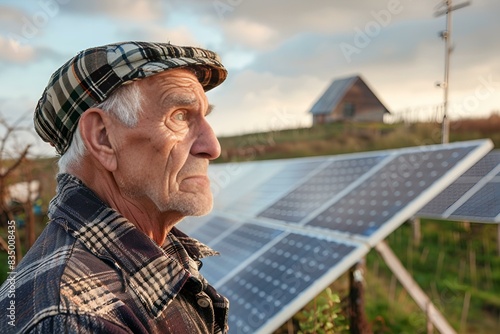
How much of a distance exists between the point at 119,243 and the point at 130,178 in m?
0.24

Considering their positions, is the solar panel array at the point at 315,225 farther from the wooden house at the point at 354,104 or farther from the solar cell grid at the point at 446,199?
the wooden house at the point at 354,104

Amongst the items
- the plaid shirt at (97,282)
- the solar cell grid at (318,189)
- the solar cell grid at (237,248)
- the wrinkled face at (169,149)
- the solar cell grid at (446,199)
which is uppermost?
the wrinkled face at (169,149)

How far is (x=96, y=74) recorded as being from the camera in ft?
5.18

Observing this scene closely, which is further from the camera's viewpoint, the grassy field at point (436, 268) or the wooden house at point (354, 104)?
the wooden house at point (354, 104)

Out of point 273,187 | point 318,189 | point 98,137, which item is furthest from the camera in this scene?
point 273,187

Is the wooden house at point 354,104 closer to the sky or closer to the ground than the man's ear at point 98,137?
closer to the ground

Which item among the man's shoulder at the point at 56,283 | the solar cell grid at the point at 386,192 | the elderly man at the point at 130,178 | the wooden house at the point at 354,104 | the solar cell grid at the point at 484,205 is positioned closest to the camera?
the man's shoulder at the point at 56,283

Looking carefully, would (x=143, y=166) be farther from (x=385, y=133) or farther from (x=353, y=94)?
(x=353, y=94)

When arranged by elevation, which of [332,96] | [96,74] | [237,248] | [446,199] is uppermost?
[96,74]

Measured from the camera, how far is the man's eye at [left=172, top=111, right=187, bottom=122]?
1702 millimetres

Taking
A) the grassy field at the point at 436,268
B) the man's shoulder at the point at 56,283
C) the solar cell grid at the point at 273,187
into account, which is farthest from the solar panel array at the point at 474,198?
the man's shoulder at the point at 56,283

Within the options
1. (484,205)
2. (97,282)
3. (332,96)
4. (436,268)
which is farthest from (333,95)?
(97,282)

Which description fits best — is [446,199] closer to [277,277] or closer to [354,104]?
[277,277]

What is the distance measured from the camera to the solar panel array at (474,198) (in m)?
7.78
